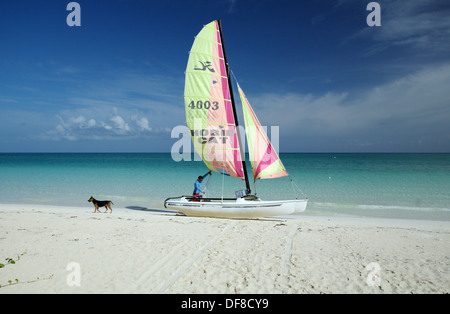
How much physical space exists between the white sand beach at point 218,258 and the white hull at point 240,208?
0.85 meters

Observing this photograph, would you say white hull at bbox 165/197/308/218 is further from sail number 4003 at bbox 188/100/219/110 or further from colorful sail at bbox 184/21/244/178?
sail number 4003 at bbox 188/100/219/110

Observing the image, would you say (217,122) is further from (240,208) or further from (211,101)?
(240,208)

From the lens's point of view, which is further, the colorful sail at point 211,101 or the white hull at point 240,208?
the colorful sail at point 211,101

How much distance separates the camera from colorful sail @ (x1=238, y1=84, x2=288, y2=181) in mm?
11359

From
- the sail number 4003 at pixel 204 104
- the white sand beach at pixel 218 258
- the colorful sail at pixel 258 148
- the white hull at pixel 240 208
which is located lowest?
the white sand beach at pixel 218 258

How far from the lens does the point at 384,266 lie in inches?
243

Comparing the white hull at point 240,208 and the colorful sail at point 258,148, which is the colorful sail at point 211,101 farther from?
the white hull at point 240,208

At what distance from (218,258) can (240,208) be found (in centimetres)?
440

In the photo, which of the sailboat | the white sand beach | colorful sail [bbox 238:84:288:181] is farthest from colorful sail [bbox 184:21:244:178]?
the white sand beach

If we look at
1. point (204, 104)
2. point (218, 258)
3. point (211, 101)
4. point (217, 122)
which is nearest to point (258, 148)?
point (217, 122)

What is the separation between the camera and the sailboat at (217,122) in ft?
37.4

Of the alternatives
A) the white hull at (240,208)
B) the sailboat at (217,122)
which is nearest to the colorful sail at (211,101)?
the sailboat at (217,122)
